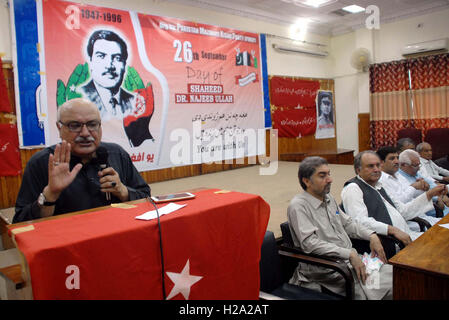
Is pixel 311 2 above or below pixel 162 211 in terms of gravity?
above

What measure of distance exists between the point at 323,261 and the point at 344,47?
293 inches

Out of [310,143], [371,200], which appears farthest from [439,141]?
[371,200]

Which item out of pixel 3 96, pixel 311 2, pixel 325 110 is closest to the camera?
pixel 3 96

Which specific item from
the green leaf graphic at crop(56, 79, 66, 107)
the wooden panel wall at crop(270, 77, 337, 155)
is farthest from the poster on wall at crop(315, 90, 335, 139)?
the green leaf graphic at crop(56, 79, 66, 107)

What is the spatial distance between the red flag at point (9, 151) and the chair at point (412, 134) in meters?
6.84

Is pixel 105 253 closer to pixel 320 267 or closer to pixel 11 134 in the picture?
pixel 320 267

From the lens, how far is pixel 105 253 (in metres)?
0.91

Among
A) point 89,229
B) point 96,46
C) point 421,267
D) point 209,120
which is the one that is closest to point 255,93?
point 209,120

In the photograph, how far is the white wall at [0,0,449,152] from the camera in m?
5.70

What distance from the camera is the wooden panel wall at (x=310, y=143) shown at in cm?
702

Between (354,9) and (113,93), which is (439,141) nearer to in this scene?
(354,9)

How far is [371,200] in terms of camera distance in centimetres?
234

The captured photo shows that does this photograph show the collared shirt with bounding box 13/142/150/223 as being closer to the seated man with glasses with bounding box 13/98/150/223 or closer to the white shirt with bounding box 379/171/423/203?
the seated man with glasses with bounding box 13/98/150/223

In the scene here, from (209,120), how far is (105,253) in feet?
15.5
